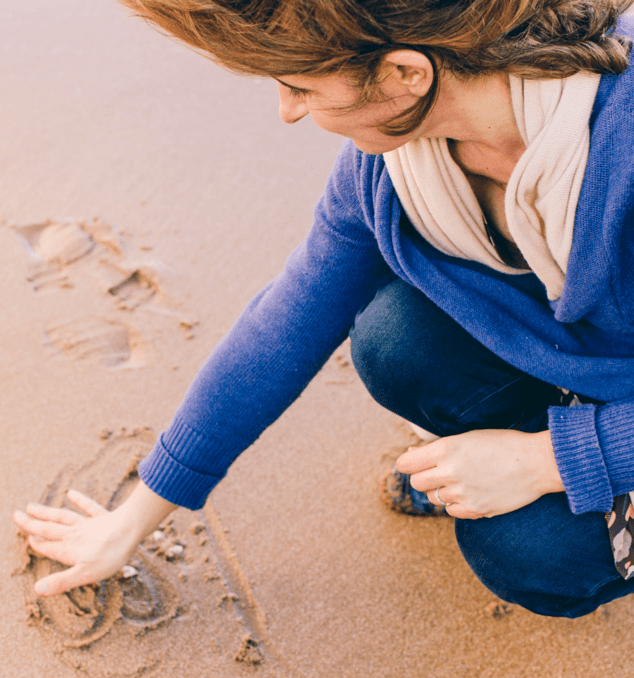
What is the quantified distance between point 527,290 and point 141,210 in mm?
1368

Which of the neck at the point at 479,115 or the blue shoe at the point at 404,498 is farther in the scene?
the blue shoe at the point at 404,498

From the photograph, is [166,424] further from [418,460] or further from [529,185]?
[529,185]

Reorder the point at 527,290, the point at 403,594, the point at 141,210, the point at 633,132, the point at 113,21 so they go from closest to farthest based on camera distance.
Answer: the point at 633,132 → the point at 527,290 → the point at 403,594 → the point at 141,210 → the point at 113,21

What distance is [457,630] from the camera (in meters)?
1.23

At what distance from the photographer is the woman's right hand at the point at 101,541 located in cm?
119

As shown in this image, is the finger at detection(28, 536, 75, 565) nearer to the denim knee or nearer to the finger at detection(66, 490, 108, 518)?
the finger at detection(66, 490, 108, 518)

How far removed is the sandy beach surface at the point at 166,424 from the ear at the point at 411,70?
2.93ft

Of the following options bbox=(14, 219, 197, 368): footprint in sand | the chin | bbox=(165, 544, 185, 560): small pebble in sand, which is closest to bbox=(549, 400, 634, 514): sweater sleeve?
the chin

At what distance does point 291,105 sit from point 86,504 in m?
0.87

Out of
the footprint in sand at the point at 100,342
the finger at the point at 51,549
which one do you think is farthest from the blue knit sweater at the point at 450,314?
the footprint in sand at the point at 100,342

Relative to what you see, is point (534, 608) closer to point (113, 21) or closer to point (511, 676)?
point (511, 676)

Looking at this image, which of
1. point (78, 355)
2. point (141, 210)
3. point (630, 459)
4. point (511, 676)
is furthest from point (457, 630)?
point (141, 210)

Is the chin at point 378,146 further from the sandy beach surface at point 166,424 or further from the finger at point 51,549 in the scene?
the finger at point 51,549

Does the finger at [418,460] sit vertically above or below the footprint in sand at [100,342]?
A: below
